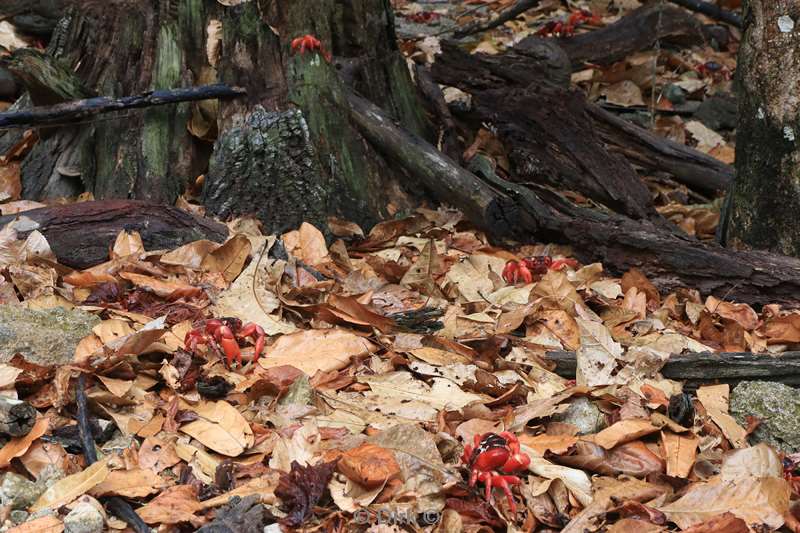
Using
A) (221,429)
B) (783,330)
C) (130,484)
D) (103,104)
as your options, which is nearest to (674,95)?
(783,330)

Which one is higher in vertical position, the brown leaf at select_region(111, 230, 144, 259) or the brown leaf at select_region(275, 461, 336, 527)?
the brown leaf at select_region(111, 230, 144, 259)

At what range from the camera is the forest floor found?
8.06ft

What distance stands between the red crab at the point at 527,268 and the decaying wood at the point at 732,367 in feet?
3.25

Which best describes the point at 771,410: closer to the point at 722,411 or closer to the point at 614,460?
the point at 722,411

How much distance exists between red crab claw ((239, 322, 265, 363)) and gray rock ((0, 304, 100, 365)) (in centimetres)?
51

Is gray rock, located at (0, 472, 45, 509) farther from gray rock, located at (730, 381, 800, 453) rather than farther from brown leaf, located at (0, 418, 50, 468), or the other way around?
gray rock, located at (730, 381, 800, 453)

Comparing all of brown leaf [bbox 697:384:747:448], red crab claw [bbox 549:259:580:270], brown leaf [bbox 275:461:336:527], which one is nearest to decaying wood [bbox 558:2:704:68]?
red crab claw [bbox 549:259:580:270]

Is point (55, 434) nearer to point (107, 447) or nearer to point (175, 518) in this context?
point (107, 447)

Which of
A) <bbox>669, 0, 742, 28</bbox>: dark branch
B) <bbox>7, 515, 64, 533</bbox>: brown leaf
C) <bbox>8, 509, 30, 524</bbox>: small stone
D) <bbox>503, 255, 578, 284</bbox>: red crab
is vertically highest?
<bbox>669, 0, 742, 28</bbox>: dark branch

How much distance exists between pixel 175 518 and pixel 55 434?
1.81 feet

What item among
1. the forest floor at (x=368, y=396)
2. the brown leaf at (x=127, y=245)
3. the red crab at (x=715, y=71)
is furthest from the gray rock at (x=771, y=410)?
the red crab at (x=715, y=71)

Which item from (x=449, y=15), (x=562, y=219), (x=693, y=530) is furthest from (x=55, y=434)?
(x=449, y=15)

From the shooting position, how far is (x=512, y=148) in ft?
17.7

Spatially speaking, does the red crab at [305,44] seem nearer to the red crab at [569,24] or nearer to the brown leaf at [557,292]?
the brown leaf at [557,292]
